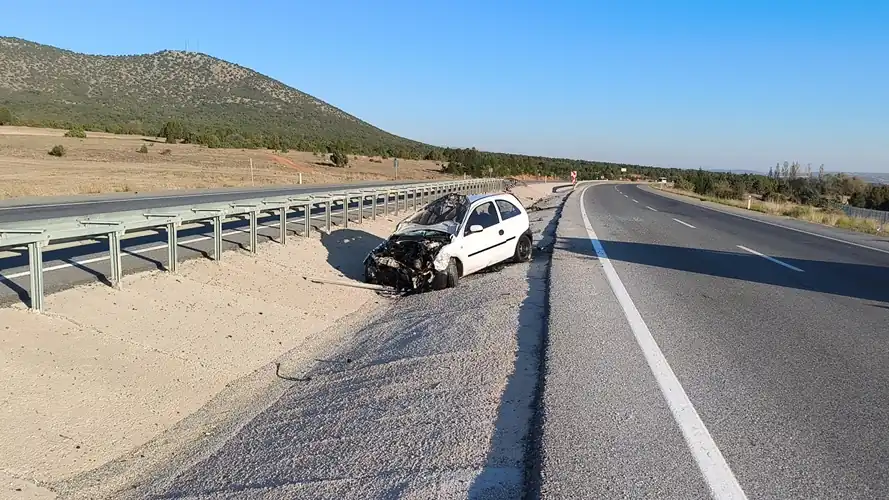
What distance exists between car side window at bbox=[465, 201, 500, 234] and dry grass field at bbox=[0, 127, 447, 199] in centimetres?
2086

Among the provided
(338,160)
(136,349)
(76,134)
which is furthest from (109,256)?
(76,134)

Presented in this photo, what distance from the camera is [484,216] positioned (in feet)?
43.9

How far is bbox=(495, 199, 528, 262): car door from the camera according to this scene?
45.3 ft

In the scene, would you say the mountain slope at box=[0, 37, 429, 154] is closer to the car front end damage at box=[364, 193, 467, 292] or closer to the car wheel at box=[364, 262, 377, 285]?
the car wheel at box=[364, 262, 377, 285]

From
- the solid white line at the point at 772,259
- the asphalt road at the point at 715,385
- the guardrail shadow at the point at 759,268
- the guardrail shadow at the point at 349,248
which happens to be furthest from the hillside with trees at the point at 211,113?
the asphalt road at the point at 715,385

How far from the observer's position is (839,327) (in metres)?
8.09

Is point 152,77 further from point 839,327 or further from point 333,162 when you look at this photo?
point 839,327

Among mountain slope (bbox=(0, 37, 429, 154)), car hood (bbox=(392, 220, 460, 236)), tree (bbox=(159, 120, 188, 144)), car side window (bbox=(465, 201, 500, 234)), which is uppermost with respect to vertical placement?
mountain slope (bbox=(0, 37, 429, 154))

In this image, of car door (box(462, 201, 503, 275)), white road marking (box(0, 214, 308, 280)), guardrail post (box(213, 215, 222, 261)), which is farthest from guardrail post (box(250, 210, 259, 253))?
car door (box(462, 201, 503, 275))

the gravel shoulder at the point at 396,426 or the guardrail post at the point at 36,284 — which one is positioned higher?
the guardrail post at the point at 36,284

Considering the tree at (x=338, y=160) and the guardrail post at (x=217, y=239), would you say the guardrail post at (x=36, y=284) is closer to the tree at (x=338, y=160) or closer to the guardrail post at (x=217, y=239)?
the guardrail post at (x=217, y=239)

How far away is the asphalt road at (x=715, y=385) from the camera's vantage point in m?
4.09

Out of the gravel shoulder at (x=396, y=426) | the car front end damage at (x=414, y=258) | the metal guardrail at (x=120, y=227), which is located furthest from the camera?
the car front end damage at (x=414, y=258)

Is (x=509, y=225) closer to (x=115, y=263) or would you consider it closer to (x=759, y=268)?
(x=759, y=268)
